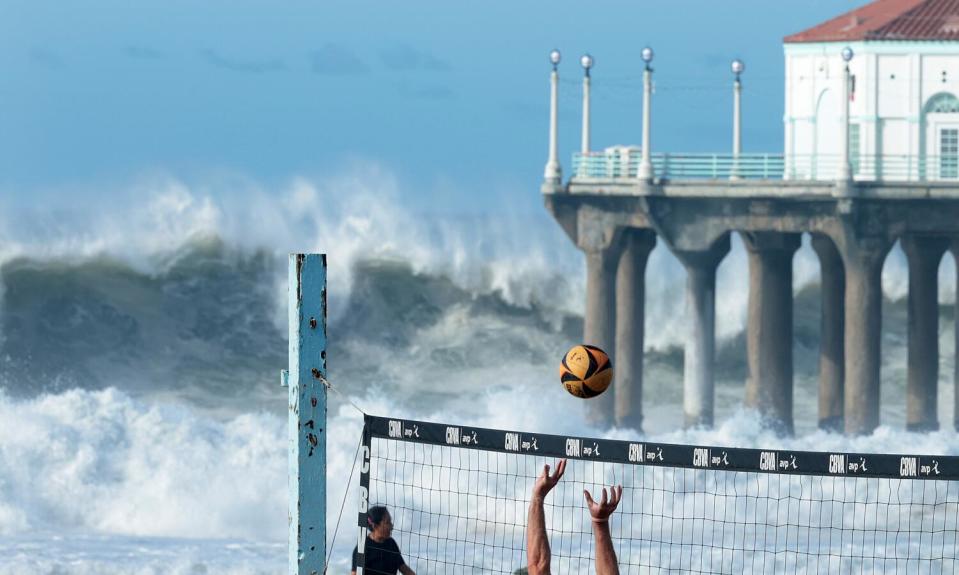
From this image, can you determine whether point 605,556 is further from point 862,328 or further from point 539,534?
point 862,328

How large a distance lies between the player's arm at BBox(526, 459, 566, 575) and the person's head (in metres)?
2.42

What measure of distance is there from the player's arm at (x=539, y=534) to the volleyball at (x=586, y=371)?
2863 mm

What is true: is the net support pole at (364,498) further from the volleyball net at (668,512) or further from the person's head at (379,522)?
the person's head at (379,522)

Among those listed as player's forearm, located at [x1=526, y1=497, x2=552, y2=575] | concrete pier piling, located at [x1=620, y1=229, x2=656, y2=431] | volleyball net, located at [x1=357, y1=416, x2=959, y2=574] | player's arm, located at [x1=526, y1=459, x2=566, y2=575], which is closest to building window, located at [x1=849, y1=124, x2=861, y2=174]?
concrete pier piling, located at [x1=620, y1=229, x2=656, y2=431]

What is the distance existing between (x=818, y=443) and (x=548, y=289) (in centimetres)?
2266

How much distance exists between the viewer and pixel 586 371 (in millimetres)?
14102

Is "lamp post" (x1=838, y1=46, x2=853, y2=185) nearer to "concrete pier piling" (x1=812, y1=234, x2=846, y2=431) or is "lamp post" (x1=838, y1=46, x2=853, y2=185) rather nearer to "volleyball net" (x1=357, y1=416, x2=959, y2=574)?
"concrete pier piling" (x1=812, y1=234, x2=846, y2=431)

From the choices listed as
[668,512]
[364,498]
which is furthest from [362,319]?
[364,498]

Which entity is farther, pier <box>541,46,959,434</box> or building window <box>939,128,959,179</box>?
building window <box>939,128,959,179</box>

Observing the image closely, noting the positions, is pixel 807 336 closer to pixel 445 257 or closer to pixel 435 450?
pixel 445 257

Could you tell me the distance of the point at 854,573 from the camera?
2298 cm

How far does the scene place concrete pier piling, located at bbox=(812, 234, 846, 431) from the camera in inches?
1639

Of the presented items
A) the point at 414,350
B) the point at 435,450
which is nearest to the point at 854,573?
the point at 435,450

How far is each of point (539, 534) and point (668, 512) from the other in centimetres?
1948
